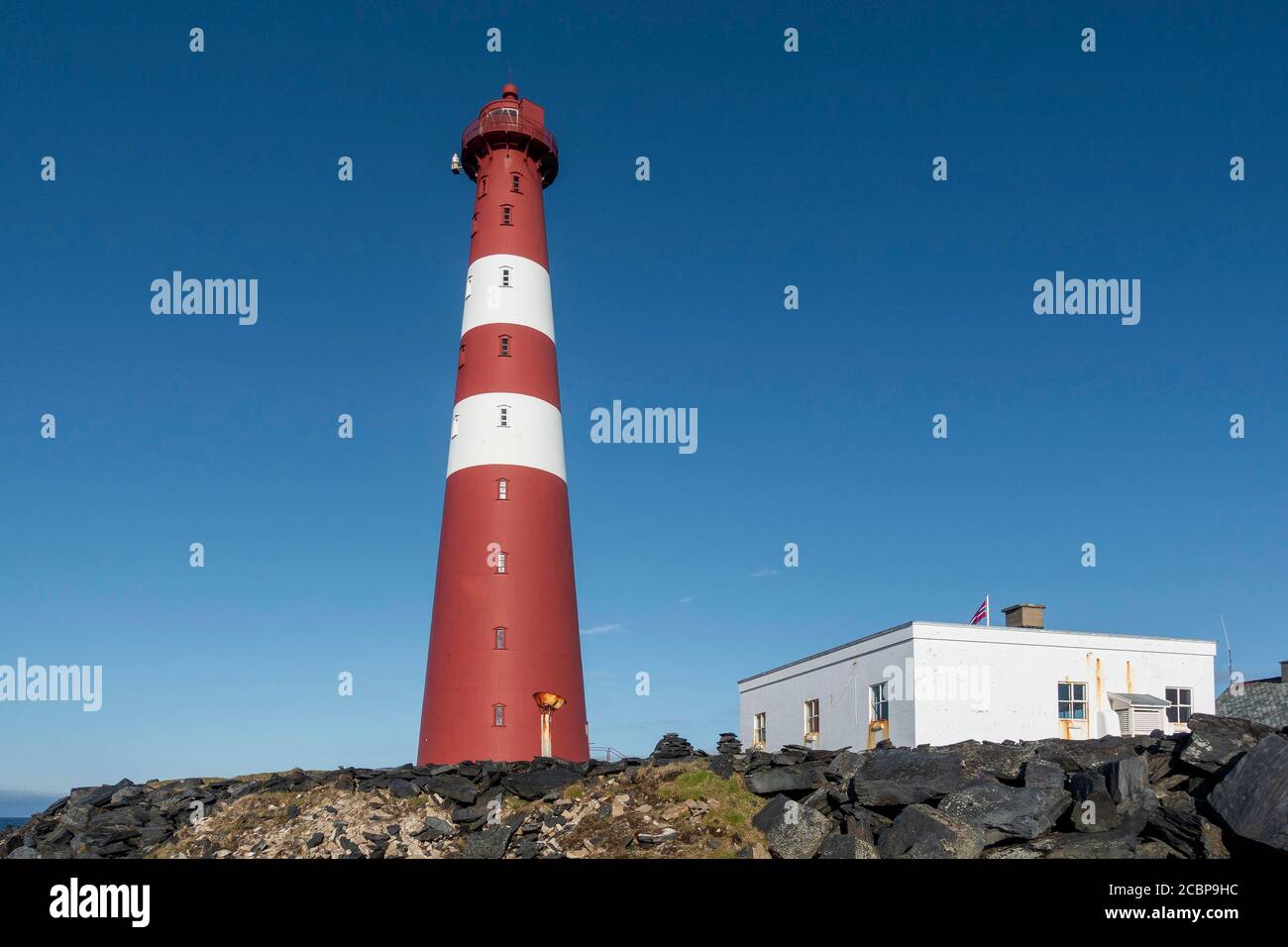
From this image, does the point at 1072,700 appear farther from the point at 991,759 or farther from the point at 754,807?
the point at 754,807

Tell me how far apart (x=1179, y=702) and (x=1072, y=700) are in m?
3.95

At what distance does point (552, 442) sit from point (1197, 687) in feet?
72.0

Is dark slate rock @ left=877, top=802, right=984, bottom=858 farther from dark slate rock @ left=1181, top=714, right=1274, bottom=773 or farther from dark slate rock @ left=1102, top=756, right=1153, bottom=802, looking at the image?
dark slate rock @ left=1181, top=714, right=1274, bottom=773

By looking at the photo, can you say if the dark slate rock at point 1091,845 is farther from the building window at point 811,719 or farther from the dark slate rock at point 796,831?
the building window at point 811,719

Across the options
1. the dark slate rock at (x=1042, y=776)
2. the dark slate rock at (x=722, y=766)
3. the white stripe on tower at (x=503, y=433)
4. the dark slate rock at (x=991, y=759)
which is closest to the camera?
the dark slate rock at (x=1042, y=776)

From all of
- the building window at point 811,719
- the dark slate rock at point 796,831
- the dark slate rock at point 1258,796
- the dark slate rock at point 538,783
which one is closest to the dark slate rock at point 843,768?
the dark slate rock at point 796,831

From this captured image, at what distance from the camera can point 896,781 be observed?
20.0 meters

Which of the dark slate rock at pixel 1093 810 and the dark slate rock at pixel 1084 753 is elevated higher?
the dark slate rock at pixel 1084 753

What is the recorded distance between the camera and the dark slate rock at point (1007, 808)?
18.1 m

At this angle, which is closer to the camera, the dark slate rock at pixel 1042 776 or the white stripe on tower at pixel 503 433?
the dark slate rock at pixel 1042 776

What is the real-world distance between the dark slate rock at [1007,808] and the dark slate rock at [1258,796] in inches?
94.4

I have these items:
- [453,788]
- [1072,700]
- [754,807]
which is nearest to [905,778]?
[754,807]
